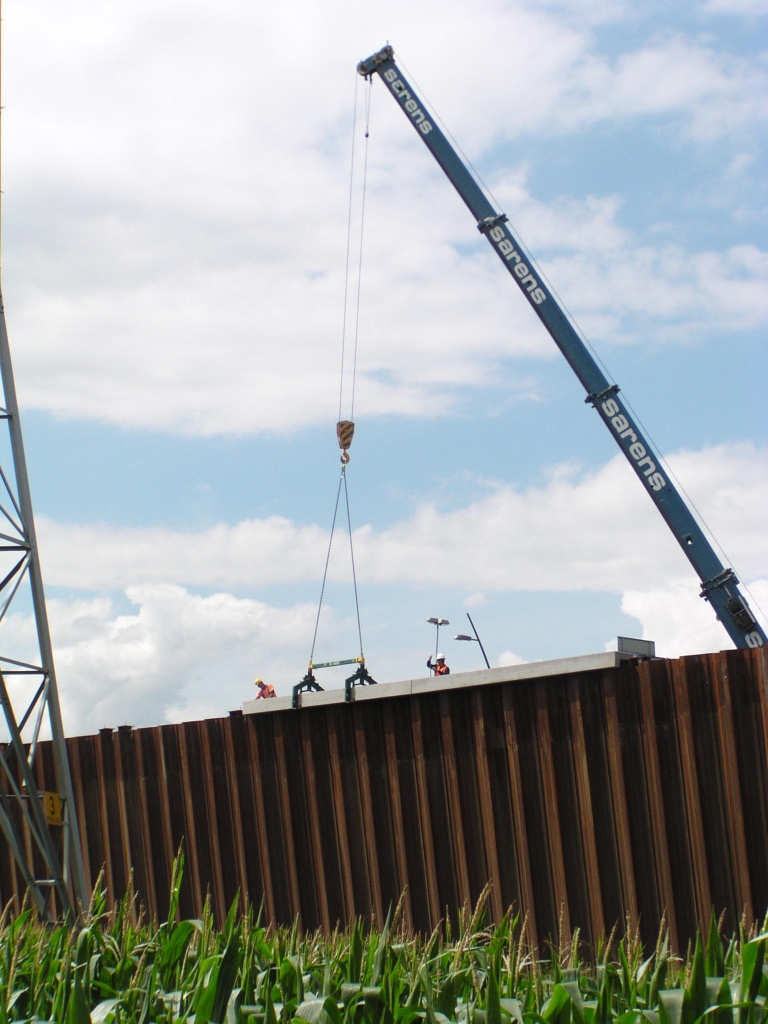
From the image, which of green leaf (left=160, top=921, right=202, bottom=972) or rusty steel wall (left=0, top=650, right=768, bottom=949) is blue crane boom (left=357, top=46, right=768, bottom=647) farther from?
green leaf (left=160, top=921, right=202, bottom=972)

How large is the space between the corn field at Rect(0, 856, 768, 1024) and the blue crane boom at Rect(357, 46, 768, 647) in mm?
10846

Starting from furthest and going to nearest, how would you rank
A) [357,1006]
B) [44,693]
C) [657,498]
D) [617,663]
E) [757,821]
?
[657,498] → [44,693] → [617,663] → [757,821] → [357,1006]

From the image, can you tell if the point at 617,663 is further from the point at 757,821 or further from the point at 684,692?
the point at 757,821

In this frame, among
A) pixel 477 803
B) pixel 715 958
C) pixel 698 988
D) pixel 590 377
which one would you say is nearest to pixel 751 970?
pixel 698 988

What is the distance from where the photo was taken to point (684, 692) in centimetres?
899

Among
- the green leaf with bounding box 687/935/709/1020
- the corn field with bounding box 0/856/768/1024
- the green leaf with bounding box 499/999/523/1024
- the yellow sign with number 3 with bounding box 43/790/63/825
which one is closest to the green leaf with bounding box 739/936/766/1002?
the corn field with bounding box 0/856/768/1024

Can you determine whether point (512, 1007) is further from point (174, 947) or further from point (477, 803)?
point (477, 803)

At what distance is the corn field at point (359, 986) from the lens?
158 inches

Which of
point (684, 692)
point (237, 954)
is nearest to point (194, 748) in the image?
point (684, 692)

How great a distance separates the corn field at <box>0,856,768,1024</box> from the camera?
13.2 ft

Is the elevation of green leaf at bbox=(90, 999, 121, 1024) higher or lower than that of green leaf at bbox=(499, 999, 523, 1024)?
higher

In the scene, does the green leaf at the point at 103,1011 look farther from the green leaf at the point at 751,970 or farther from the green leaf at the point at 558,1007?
the green leaf at the point at 751,970

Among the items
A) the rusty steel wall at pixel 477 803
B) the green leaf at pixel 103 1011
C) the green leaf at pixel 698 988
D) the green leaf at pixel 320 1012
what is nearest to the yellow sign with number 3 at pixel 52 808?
the rusty steel wall at pixel 477 803

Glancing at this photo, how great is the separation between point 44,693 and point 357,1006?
8482 mm
